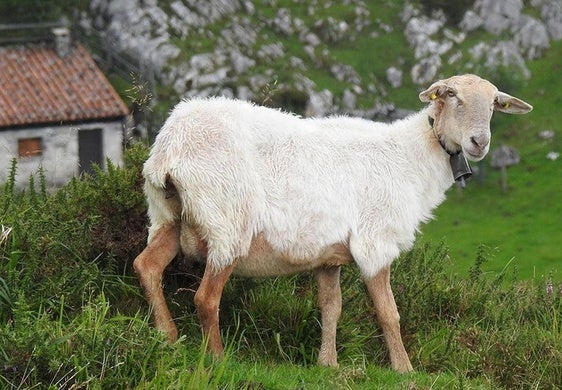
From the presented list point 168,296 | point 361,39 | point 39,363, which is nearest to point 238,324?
point 168,296

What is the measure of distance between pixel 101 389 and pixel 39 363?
0.41m

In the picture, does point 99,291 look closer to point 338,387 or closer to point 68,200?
point 68,200

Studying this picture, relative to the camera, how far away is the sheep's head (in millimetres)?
7855

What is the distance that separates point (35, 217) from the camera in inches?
323

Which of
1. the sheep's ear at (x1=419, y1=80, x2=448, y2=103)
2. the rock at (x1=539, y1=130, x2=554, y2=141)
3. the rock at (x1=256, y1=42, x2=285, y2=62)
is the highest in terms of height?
the sheep's ear at (x1=419, y1=80, x2=448, y2=103)

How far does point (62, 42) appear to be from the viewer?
161ft

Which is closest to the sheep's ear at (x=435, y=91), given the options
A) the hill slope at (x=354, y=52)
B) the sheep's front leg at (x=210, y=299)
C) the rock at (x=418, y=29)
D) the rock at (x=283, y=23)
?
the sheep's front leg at (x=210, y=299)

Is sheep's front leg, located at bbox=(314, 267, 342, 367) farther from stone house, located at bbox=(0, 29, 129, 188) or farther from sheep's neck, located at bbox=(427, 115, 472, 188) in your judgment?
stone house, located at bbox=(0, 29, 129, 188)

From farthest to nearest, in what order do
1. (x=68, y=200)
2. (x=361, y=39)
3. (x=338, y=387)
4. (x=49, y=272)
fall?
(x=361, y=39), (x=68, y=200), (x=49, y=272), (x=338, y=387)

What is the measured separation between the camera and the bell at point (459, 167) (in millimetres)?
8102

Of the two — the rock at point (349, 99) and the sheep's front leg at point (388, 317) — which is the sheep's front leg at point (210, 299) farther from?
the rock at point (349, 99)

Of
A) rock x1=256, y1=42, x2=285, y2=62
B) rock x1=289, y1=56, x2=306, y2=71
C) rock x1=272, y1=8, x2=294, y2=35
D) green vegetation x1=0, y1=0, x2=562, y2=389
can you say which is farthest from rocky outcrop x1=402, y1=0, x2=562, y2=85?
green vegetation x1=0, y1=0, x2=562, y2=389

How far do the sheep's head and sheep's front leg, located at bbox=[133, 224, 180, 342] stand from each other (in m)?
2.19

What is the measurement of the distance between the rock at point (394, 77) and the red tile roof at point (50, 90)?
1841cm
